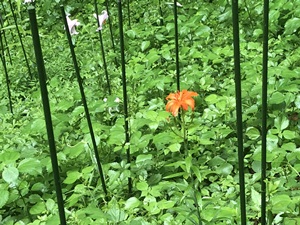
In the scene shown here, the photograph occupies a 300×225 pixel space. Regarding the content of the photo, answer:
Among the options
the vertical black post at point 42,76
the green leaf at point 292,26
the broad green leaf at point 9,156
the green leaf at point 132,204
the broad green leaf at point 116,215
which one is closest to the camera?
the vertical black post at point 42,76

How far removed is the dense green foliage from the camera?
128 cm

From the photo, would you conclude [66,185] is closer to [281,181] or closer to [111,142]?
[111,142]

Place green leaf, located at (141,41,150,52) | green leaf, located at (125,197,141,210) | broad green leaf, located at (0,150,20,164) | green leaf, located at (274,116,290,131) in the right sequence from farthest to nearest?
1. green leaf, located at (141,41,150,52)
2. green leaf, located at (274,116,290,131)
3. broad green leaf, located at (0,150,20,164)
4. green leaf, located at (125,197,141,210)

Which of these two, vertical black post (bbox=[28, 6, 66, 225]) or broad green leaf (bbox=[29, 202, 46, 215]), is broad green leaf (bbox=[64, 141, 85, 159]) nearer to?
broad green leaf (bbox=[29, 202, 46, 215])

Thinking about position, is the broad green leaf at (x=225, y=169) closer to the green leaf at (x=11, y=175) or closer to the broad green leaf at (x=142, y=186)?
the broad green leaf at (x=142, y=186)

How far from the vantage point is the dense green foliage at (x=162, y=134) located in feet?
4.19

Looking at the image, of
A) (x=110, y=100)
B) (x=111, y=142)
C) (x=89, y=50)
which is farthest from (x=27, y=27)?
(x=111, y=142)

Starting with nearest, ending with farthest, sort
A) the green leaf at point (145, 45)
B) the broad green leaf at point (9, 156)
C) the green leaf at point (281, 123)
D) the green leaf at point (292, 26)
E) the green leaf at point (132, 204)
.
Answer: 1. the green leaf at point (132, 204)
2. the broad green leaf at point (9, 156)
3. the green leaf at point (281, 123)
4. the green leaf at point (292, 26)
5. the green leaf at point (145, 45)

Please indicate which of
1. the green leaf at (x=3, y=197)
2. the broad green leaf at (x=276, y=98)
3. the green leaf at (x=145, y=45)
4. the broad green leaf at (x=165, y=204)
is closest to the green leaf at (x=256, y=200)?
the broad green leaf at (x=165, y=204)

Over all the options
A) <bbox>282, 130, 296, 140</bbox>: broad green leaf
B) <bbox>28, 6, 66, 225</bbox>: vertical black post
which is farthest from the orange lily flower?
<bbox>282, 130, 296, 140</bbox>: broad green leaf

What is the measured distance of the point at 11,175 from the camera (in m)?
1.35

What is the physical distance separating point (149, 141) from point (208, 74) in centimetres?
61

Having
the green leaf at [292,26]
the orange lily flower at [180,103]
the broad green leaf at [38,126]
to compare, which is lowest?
the broad green leaf at [38,126]

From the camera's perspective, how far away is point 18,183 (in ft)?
4.62
